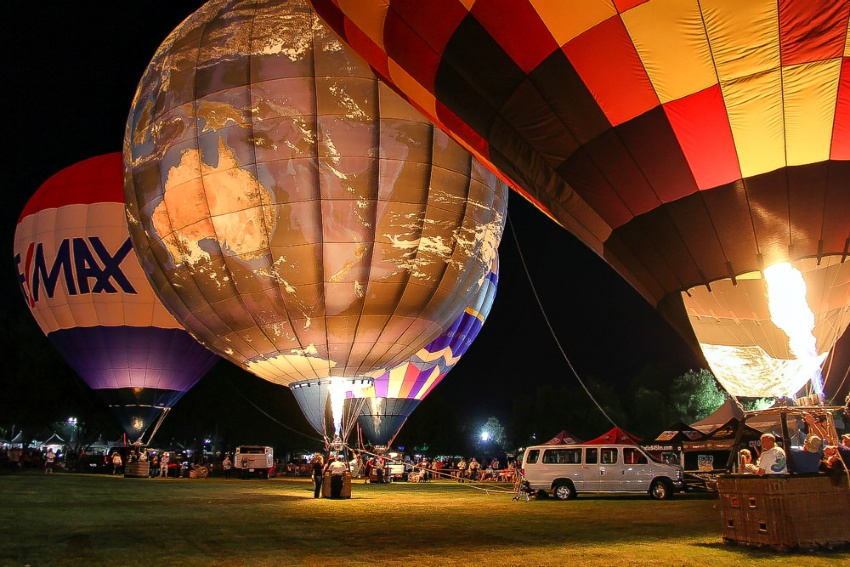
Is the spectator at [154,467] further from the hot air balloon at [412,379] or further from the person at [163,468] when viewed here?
the hot air balloon at [412,379]

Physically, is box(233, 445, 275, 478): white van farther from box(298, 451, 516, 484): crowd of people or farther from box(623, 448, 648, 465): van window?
box(623, 448, 648, 465): van window

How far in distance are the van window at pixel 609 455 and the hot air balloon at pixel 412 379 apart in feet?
33.8

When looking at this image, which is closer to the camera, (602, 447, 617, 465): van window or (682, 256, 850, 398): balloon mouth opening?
(682, 256, 850, 398): balloon mouth opening

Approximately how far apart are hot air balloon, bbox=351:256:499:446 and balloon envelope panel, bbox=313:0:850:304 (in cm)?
1797

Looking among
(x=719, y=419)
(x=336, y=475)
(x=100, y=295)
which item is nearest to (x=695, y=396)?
(x=719, y=419)

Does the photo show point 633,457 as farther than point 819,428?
Yes

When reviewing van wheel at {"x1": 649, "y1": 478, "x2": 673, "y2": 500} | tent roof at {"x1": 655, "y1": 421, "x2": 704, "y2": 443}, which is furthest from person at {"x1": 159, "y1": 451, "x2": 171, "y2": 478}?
van wheel at {"x1": 649, "y1": 478, "x2": 673, "y2": 500}

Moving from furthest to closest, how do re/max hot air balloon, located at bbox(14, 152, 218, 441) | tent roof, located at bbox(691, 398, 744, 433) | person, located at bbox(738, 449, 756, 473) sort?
1. tent roof, located at bbox(691, 398, 744, 433)
2. re/max hot air balloon, located at bbox(14, 152, 218, 441)
3. person, located at bbox(738, 449, 756, 473)

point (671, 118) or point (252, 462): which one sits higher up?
point (671, 118)

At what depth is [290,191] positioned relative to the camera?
12.4 m

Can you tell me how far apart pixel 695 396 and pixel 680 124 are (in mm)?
48350

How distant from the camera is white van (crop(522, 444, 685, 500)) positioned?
15.6 metres

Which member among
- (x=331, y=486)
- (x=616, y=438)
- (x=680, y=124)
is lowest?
(x=331, y=486)

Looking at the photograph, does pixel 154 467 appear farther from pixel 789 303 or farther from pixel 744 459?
pixel 789 303
